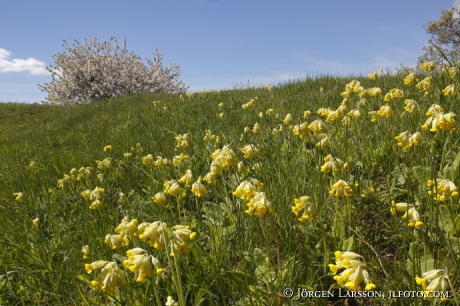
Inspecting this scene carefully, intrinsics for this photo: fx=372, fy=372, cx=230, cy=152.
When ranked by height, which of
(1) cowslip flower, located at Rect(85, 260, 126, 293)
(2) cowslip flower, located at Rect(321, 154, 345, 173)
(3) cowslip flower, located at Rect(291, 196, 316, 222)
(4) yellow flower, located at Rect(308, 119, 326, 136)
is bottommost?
(1) cowslip flower, located at Rect(85, 260, 126, 293)

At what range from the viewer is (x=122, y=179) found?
4.12 meters

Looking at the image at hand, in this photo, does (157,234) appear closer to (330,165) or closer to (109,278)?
(109,278)

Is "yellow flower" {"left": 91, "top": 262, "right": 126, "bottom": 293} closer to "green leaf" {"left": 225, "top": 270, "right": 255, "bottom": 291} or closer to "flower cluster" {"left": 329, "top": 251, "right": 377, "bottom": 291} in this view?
"green leaf" {"left": 225, "top": 270, "right": 255, "bottom": 291}

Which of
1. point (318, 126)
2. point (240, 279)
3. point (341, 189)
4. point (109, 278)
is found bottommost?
point (240, 279)

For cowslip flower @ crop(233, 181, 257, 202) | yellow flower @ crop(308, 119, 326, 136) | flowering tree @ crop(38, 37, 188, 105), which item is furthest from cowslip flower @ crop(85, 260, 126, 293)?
flowering tree @ crop(38, 37, 188, 105)

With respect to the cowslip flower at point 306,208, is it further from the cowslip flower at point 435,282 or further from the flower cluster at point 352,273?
the cowslip flower at point 435,282

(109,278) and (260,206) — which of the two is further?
(260,206)

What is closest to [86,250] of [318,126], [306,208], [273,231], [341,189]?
[273,231]

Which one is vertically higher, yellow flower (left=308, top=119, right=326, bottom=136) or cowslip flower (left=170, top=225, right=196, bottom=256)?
yellow flower (left=308, top=119, right=326, bottom=136)

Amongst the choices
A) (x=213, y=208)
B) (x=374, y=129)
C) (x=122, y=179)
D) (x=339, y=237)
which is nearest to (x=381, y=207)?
(x=339, y=237)

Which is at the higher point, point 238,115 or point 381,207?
point 238,115

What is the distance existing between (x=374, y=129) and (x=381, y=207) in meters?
1.45

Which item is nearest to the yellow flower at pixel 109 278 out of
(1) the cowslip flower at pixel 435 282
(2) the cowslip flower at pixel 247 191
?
(2) the cowslip flower at pixel 247 191

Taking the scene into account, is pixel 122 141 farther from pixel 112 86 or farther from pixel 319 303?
pixel 112 86
